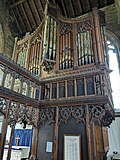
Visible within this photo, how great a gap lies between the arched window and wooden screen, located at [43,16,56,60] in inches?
137

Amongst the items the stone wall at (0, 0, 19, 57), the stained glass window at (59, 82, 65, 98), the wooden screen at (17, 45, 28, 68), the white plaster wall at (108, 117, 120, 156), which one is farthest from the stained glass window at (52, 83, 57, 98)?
the stone wall at (0, 0, 19, 57)

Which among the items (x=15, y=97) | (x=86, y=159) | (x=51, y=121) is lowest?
(x=86, y=159)

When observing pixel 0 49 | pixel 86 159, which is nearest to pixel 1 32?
pixel 0 49

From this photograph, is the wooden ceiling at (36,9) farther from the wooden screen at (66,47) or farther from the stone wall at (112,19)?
the wooden screen at (66,47)

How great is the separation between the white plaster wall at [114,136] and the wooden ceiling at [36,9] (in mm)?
6310

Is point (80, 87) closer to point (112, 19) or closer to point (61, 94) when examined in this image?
point (61, 94)

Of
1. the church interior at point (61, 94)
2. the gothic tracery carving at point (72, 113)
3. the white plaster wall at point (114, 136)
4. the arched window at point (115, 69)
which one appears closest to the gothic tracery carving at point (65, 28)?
the church interior at point (61, 94)

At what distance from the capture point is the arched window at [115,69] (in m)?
7.62

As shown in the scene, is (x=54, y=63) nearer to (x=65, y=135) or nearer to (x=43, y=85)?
(x=43, y=85)

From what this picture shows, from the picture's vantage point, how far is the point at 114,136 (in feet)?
22.1

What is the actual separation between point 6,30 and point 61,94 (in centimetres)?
586

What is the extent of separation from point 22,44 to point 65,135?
16.7 feet

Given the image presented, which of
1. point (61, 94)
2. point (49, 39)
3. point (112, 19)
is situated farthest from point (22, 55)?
point (112, 19)

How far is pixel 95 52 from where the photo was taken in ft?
18.1
